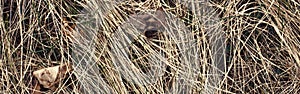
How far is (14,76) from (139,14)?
36 centimetres

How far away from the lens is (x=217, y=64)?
5.01ft

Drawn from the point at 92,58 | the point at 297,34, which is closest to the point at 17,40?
the point at 92,58

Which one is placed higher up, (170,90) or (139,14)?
(139,14)

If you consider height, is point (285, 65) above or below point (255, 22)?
below

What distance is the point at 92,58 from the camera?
1.52 metres

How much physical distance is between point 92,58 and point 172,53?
0.20 m

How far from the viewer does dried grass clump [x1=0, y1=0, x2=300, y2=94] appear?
4.95ft

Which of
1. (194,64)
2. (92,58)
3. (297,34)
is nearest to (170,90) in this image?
(194,64)

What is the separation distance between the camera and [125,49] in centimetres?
153

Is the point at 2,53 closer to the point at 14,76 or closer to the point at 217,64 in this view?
the point at 14,76

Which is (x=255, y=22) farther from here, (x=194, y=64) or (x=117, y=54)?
(x=117, y=54)

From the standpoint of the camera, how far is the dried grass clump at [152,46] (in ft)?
4.95

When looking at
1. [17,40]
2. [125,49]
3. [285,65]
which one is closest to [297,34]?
[285,65]

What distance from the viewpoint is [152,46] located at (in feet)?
5.12
